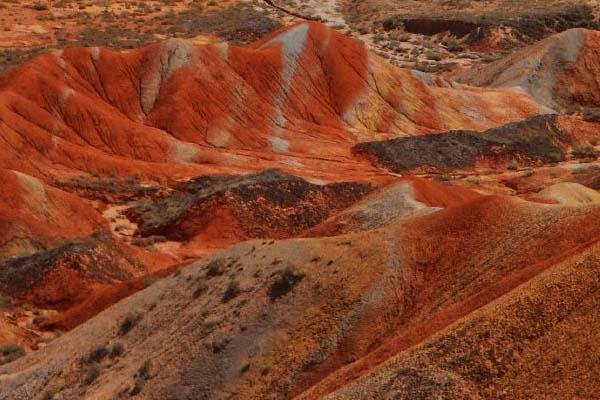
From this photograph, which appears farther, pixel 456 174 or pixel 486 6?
pixel 486 6

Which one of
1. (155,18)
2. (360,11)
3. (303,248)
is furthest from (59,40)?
(303,248)

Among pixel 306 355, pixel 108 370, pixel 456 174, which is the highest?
pixel 306 355

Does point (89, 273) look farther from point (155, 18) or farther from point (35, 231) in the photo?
point (155, 18)

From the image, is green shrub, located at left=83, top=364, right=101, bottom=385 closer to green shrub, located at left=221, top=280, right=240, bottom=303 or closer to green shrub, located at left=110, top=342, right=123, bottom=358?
green shrub, located at left=110, top=342, right=123, bottom=358

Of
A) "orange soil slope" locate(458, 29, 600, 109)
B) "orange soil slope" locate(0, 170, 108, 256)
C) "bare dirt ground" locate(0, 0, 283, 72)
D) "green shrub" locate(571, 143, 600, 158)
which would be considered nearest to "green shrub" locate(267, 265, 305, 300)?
"orange soil slope" locate(0, 170, 108, 256)

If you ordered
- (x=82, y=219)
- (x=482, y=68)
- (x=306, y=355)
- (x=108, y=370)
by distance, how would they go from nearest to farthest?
(x=306, y=355), (x=108, y=370), (x=82, y=219), (x=482, y=68)

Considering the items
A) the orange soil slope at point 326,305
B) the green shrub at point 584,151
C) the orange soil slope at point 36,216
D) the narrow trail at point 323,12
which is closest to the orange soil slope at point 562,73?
the green shrub at point 584,151

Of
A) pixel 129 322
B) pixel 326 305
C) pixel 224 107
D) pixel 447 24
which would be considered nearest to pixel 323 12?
pixel 447 24

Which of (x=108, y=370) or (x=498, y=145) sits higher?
(x=108, y=370)
